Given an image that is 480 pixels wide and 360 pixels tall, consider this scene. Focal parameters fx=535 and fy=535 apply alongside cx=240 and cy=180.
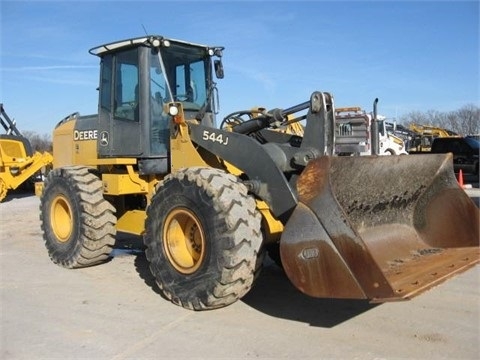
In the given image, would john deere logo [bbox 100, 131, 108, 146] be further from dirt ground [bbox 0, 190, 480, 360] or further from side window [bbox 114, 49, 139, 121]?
dirt ground [bbox 0, 190, 480, 360]

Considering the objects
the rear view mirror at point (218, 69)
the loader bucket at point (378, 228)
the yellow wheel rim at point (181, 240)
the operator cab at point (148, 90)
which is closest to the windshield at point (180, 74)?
the operator cab at point (148, 90)

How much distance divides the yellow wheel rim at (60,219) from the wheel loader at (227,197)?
1 cm

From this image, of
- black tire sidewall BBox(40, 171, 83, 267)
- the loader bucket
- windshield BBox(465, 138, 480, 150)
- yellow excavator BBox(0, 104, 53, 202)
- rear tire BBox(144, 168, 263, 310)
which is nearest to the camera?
the loader bucket

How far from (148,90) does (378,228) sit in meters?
2.97

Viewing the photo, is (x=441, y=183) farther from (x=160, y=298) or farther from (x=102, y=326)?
(x=102, y=326)

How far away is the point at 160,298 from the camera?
17.8ft

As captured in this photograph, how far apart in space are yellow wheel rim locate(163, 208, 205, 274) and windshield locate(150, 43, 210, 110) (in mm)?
1664

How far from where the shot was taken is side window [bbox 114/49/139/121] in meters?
6.29

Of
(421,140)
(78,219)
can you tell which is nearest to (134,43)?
(78,219)

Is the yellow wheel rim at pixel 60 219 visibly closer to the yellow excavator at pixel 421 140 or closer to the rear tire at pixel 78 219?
the rear tire at pixel 78 219

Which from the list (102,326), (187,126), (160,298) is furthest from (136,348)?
(187,126)

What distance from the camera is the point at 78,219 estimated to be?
21.1ft

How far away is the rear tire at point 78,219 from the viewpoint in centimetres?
639

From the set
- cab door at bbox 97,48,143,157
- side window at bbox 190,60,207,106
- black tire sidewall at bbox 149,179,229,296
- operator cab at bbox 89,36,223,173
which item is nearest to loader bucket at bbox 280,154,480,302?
black tire sidewall at bbox 149,179,229,296
